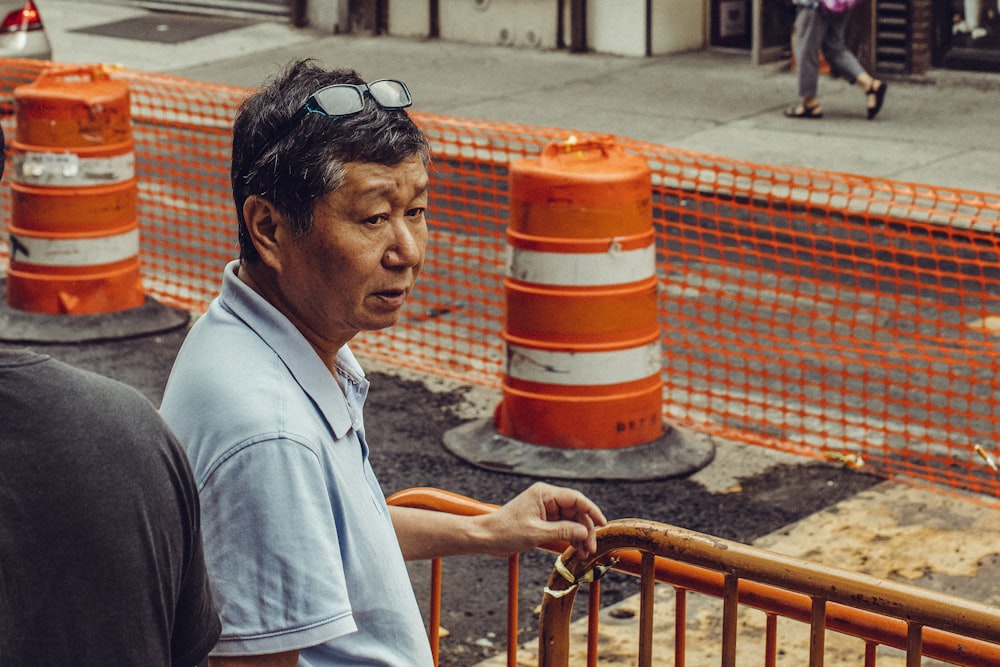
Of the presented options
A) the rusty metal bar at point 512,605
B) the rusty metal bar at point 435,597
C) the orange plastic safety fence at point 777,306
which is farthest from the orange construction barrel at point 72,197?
the rusty metal bar at point 512,605

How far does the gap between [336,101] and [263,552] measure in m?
0.69

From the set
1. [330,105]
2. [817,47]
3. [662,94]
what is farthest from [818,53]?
[330,105]

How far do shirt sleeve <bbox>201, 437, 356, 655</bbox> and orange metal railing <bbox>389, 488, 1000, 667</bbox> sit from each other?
0.79 meters

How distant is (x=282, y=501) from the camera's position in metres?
2.22

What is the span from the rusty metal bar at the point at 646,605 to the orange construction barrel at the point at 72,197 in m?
5.99

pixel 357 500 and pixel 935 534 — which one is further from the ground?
pixel 357 500

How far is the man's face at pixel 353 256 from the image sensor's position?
2459 mm

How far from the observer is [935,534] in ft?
18.8

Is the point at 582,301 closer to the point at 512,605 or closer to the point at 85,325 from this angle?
the point at 512,605

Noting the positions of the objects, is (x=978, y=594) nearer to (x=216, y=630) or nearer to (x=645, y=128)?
(x=216, y=630)

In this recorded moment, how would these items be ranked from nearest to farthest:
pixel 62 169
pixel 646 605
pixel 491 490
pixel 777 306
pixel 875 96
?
pixel 646 605, pixel 491 490, pixel 62 169, pixel 777 306, pixel 875 96

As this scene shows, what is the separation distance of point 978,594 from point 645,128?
9142 mm

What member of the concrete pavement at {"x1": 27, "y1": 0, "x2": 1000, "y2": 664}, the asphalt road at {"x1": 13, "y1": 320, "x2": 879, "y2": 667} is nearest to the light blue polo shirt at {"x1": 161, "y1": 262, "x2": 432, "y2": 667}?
the asphalt road at {"x1": 13, "y1": 320, "x2": 879, "y2": 667}

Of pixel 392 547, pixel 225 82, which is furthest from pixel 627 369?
pixel 225 82
